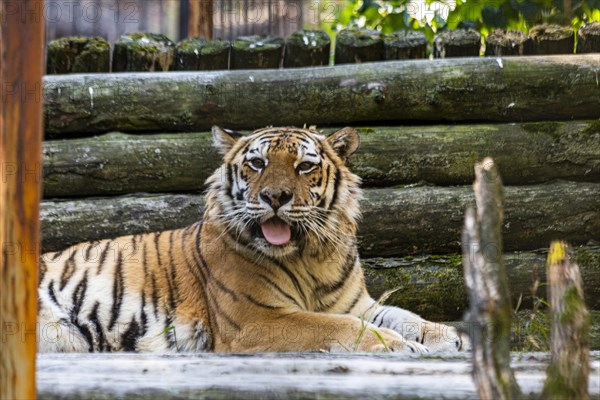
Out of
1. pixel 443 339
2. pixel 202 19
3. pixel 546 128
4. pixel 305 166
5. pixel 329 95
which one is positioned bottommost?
pixel 443 339

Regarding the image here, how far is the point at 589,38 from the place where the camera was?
15.4ft

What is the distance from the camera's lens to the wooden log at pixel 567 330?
1.64m

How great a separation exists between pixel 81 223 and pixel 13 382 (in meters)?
2.83

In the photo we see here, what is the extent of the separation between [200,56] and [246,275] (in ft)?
5.46

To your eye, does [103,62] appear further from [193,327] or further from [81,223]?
[193,327]

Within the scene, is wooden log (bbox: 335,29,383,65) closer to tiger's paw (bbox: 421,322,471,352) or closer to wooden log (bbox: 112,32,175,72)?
wooden log (bbox: 112,32,175,72)

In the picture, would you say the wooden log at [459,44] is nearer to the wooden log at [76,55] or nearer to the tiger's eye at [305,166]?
the tiger's eye at [305,166]

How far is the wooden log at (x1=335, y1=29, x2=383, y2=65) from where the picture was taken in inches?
186

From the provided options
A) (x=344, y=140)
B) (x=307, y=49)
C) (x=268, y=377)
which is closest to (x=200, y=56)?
(x=307, y=49)

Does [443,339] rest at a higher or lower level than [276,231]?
lower

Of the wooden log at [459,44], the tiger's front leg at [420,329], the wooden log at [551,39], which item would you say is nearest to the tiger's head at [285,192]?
the tiger's front leg at [420,329]

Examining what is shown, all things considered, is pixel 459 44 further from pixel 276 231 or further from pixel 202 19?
pixel 202 19

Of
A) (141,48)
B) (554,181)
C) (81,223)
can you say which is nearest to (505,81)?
(554,181)

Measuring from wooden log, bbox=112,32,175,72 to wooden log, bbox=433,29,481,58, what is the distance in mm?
1465
